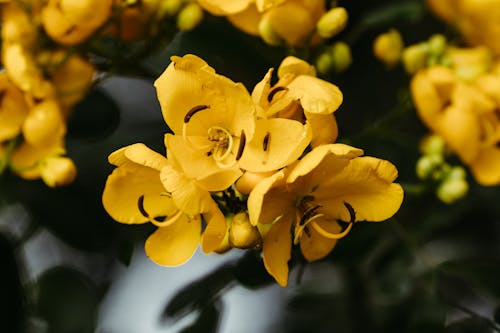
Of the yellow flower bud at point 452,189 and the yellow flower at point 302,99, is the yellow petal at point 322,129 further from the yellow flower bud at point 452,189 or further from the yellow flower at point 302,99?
the yellow flower bud at point 452,189

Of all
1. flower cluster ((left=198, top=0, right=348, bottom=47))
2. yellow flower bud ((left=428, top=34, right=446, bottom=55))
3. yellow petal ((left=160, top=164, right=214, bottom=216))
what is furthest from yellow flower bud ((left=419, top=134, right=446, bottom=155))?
yellow petal ((left=160, top=164, right=214, bottom=216))

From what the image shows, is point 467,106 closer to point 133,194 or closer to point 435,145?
point 435,145

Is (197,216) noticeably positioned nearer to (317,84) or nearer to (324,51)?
(317,84)

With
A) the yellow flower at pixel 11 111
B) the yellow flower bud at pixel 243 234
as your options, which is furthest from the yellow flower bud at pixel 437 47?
the yellow flower at pixel 11 111

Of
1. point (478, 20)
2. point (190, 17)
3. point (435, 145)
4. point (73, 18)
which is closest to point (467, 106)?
point (435, 145)

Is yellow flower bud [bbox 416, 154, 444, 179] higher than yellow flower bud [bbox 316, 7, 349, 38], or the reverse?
yellow flower bud [bbox 316, 7, 349, 38]

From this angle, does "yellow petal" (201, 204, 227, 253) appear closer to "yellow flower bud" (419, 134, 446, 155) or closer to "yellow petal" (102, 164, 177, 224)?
"yellow petal" (102, 164, 177, 224)

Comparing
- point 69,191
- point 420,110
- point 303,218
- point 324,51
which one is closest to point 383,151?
point 420,110
